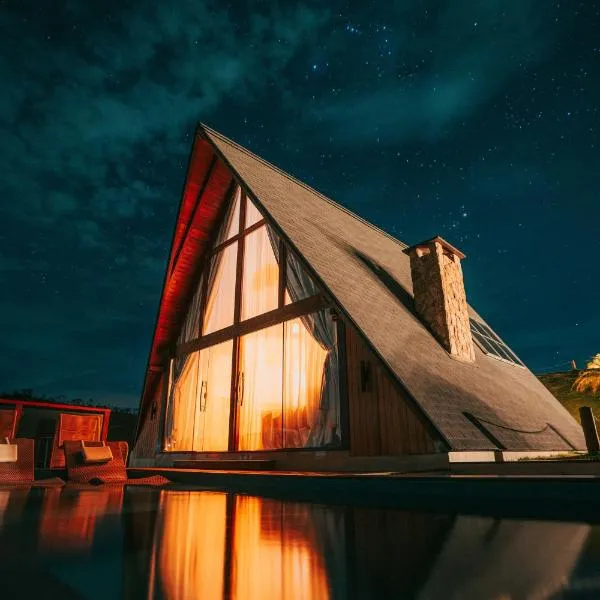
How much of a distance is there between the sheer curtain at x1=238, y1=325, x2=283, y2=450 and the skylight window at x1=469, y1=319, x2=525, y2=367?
4271mm

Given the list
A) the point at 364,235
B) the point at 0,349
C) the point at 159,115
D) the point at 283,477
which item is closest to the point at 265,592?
the point at 283,477

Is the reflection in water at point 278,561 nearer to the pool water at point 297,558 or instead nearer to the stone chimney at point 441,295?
the pool water at point 297,558

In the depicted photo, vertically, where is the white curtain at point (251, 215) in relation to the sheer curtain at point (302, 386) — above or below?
above

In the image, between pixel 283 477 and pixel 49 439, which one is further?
pixel 49 439

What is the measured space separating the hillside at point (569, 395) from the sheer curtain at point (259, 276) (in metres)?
10.8

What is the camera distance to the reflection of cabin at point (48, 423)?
25.3 feet

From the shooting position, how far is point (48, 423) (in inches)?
408

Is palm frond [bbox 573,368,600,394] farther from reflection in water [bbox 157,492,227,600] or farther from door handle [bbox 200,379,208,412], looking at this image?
reflection in water [bbox 157,492,227,600]

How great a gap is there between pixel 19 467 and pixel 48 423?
5.91 m

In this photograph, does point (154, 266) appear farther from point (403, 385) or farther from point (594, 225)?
point (594, 225)

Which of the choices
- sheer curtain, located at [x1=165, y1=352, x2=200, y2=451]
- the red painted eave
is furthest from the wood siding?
the red painted eave

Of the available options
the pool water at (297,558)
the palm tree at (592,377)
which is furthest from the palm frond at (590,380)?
the pool water at (297,558)

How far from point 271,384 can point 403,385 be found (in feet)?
10.7

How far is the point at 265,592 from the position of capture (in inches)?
29.9
